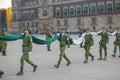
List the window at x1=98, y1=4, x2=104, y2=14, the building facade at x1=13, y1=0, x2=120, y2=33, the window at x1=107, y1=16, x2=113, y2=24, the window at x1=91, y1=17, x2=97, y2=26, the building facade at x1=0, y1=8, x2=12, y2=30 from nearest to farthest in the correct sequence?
the window at x1=107, y1=16, x2=113, y2=24, the building facade at x1=13, y1=0, x2=120, y2=33, the window at x1=98, y1=4, x2=104, y2=14, the window at x1=91, y1=17, x2=97, y2=26, the building facade at x1=0, y1=8, x2=12, y2=30

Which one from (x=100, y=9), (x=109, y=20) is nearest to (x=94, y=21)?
(x=100, y=9)

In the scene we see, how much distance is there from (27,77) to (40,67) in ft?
8.70

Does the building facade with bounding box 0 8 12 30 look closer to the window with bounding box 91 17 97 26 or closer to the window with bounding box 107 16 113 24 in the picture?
the window with bounding box 91 17 97 26

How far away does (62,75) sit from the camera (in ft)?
37.4

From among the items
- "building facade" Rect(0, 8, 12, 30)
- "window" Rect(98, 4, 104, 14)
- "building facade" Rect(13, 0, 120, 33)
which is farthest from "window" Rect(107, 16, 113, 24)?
"building facade" Rect(0, 8, 12, 30)

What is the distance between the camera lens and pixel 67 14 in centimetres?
7769

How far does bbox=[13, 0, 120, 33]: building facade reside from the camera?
226 ft

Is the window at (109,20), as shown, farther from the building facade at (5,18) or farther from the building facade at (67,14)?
the building facade at (5,18)

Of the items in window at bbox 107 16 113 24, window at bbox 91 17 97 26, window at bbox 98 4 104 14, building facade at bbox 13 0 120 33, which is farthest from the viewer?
window at bbox 91 17 97 26

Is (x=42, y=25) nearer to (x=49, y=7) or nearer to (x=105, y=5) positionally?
(x=49, y=7)

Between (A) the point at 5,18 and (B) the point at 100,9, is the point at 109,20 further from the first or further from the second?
(A) the point at 5,18

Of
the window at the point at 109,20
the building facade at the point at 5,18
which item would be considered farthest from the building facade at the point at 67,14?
the building facade at the point at 5,18

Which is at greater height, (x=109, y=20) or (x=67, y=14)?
(x=67, y=14)

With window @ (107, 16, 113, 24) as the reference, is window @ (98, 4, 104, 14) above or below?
above
